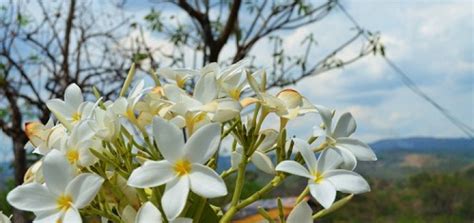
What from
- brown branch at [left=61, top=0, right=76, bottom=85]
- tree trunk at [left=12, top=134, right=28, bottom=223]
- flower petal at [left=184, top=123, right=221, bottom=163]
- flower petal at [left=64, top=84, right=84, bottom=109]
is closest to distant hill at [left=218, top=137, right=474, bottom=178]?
brown branch at [left=61, top=0, right=76, bottom=85]

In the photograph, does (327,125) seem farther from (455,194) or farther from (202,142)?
(455,194)

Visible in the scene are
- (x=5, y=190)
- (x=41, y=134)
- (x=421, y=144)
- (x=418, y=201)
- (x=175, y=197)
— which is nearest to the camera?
(x=175, y=197)

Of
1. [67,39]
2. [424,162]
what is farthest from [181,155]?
[424,162]

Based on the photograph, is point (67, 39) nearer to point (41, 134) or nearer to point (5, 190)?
point (5, 190)

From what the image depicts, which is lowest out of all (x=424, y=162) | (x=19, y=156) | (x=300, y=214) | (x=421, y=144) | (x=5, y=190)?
(x=421, y=144)

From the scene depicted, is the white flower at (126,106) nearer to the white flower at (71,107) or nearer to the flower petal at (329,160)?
the white flower at (71,107)

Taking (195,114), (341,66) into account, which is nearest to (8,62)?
(341,66)

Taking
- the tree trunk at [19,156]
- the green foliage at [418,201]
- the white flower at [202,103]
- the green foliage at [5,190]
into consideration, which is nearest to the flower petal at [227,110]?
the white flower at [202,103]
